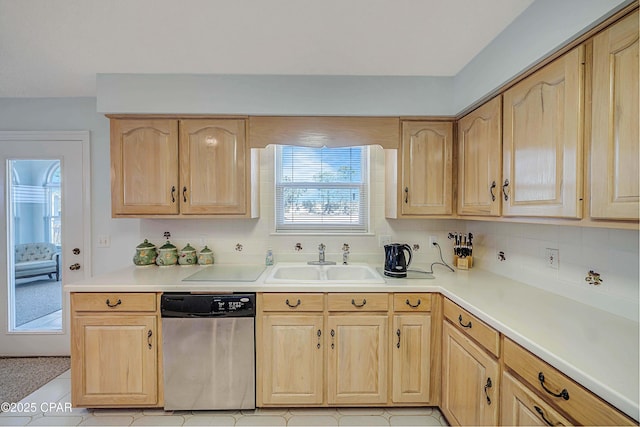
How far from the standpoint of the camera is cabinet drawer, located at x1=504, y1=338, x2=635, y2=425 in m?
0.81

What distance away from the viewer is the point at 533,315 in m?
1.29

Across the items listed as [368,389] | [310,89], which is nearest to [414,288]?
[368,389]

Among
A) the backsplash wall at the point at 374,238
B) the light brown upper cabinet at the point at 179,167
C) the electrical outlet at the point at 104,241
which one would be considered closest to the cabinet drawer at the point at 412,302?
the backsplash wall at the point at 374,238

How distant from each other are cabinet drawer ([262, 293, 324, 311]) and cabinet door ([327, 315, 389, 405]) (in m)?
0.13

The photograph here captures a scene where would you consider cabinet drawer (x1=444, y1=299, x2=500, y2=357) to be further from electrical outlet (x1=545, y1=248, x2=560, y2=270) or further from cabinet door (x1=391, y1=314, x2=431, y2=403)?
electrical outlet (x1=545, y1=248, x2=560, y2=270)

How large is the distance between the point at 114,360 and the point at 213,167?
141 cm

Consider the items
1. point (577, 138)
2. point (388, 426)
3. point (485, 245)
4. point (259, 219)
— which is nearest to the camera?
point (577, 138)

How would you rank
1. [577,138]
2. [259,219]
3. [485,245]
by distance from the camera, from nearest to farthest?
1. [577,138]
2. [485,245]
3. [259,219]

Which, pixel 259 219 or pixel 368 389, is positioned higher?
pixel 259 219

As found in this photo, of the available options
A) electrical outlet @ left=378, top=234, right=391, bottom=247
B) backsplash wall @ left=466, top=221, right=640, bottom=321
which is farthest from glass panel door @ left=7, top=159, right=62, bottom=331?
backsplash wall @ left=466, top=221, right=640, bottom=321

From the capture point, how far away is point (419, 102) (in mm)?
2125

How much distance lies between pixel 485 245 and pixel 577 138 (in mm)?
1235

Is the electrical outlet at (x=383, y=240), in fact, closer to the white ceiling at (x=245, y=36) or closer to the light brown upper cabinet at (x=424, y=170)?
the light brown upper cabinet at (x=424, y=170)

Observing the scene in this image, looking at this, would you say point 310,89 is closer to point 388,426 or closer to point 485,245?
point 485,245
